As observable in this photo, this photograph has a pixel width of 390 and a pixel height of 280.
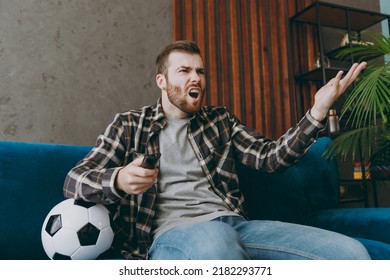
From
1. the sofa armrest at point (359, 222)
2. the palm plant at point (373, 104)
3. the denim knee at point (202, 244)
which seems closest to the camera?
the denim knee at point (202, 244)

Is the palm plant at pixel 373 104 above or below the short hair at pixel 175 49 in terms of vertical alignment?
below

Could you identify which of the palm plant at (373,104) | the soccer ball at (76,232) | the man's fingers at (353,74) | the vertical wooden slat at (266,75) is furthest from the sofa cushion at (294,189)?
the vertical wooden slat at (266,75)

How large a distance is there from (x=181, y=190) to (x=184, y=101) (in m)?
0.39

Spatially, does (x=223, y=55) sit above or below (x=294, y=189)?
above

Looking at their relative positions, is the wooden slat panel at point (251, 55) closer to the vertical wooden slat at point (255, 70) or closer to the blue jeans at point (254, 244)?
the vertical wooden slat at point (255, 70)

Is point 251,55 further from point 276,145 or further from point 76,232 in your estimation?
point 76,232

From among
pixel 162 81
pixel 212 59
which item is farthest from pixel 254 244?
pixel 212 59

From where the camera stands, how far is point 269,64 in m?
3.17

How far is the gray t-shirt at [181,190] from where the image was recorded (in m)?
1.21

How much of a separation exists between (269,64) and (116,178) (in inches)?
95.2

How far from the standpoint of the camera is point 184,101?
56.7 inches

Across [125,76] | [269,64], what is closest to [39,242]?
[125,76]

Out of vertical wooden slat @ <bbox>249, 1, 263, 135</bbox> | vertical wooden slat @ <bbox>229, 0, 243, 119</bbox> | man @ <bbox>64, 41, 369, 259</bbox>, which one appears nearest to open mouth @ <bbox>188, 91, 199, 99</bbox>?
man @ <bbox>64, 41, 369, 259</bbox>
